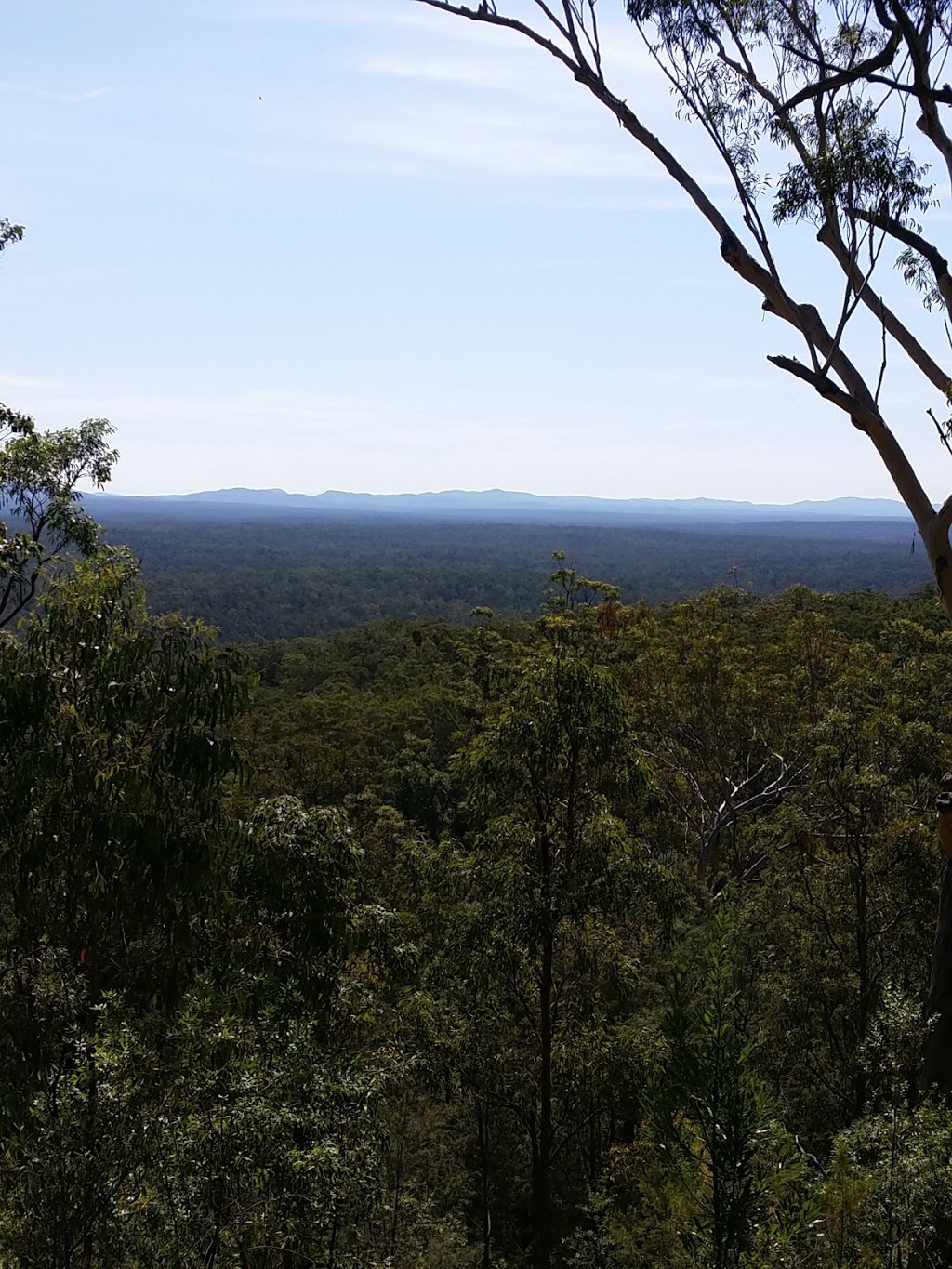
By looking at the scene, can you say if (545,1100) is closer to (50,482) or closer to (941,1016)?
(941,1016)

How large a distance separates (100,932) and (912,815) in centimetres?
807

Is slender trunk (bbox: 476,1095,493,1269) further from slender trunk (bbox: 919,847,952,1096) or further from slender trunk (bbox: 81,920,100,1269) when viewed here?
slender trunk (bbox: 81,920,100,1269)

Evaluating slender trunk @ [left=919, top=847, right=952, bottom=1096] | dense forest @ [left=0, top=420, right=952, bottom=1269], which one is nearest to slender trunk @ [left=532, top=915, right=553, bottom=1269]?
dense forest @ [left=0, top=420, right=952, bottom=1269]

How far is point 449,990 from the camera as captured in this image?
27.4ft

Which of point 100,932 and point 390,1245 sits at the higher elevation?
point 100,932

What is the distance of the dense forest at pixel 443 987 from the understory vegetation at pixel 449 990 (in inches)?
0.9

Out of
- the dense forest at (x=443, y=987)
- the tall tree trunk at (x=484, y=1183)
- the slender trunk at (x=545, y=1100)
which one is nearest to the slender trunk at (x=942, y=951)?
the dense forest at (x=443, y=987)

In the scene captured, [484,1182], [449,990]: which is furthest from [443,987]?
[484,1182]

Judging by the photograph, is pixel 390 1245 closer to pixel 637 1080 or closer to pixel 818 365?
pixel 637 1080

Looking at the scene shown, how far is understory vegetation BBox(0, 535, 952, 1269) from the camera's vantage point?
3.77m

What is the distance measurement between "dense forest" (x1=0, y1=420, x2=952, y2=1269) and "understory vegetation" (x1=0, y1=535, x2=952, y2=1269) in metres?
0.02

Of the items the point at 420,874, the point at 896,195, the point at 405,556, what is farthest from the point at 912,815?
the point at 405,556

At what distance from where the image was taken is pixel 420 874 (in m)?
8.55

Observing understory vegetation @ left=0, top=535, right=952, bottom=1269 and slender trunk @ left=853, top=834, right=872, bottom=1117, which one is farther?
slender trunk @ left=853, top=834, right=872, bottom=1117
